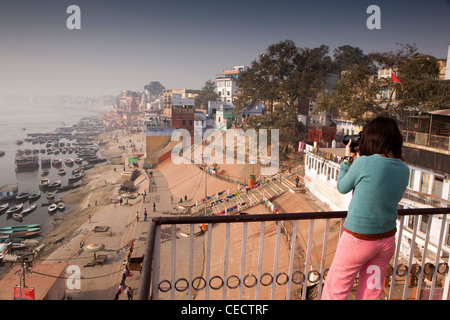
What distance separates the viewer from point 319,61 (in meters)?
32.0

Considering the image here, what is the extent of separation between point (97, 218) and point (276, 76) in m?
21.3

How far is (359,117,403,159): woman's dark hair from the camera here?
2.50 meters

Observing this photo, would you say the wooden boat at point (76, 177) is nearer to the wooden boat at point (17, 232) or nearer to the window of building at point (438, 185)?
the wooden boat at point (17, 232)

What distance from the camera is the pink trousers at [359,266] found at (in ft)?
8.45

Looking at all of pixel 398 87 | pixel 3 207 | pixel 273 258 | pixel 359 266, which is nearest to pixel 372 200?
pixel 359 266

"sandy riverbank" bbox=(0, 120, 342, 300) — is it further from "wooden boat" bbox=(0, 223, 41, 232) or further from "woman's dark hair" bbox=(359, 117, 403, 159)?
"woman's dark hair" bbox=(359, 117, 403, 159)

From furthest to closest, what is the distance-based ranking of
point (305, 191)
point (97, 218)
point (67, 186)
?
1. point (67, 186)
2. point (97, 218)
3. point (305, 191)

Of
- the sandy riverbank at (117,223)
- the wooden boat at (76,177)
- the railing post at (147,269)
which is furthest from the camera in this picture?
the wooden boat at (76,177)

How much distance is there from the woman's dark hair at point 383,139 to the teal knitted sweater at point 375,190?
0.08 meters

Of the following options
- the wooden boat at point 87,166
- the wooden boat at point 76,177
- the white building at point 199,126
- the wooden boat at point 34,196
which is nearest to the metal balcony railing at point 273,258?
the wooden boat at point 34,196

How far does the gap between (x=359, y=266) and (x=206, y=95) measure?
6459 cm

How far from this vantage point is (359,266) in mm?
2646
